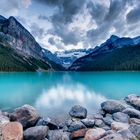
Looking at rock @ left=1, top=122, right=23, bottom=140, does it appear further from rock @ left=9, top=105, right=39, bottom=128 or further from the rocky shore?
rock @ left=9, top=105, right=39, bottom=128

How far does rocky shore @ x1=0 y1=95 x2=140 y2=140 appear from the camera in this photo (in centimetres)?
1566

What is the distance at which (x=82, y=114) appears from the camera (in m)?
24.0

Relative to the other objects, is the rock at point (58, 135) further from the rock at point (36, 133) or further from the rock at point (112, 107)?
the rock at point (112, 107)

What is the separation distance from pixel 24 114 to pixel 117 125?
826cm

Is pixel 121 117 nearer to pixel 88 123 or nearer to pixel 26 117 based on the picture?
pixel 88 123

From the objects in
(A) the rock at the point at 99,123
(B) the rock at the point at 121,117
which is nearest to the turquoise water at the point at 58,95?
(B) the rock at the point at 121,117

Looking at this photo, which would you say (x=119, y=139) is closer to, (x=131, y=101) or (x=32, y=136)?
(x=32, y=136)

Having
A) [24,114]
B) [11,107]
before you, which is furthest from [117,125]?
[11,107]

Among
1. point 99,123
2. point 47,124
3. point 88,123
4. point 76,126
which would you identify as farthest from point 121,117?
point 47,124

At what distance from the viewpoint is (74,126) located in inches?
789

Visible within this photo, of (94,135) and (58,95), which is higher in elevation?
(58,95)

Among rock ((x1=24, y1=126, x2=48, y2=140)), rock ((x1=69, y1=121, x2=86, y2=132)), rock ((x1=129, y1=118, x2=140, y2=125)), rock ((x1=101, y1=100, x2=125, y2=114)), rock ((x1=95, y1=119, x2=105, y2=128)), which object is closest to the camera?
rock ((x1=24, y1=126, x2=48, y2=140))

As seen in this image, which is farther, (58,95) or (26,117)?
(58,95)

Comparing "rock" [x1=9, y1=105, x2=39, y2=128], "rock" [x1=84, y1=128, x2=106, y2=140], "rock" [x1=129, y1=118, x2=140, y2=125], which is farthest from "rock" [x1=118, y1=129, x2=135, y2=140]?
"rock" [x1=9, y1=105, x2=39, y2=128]
